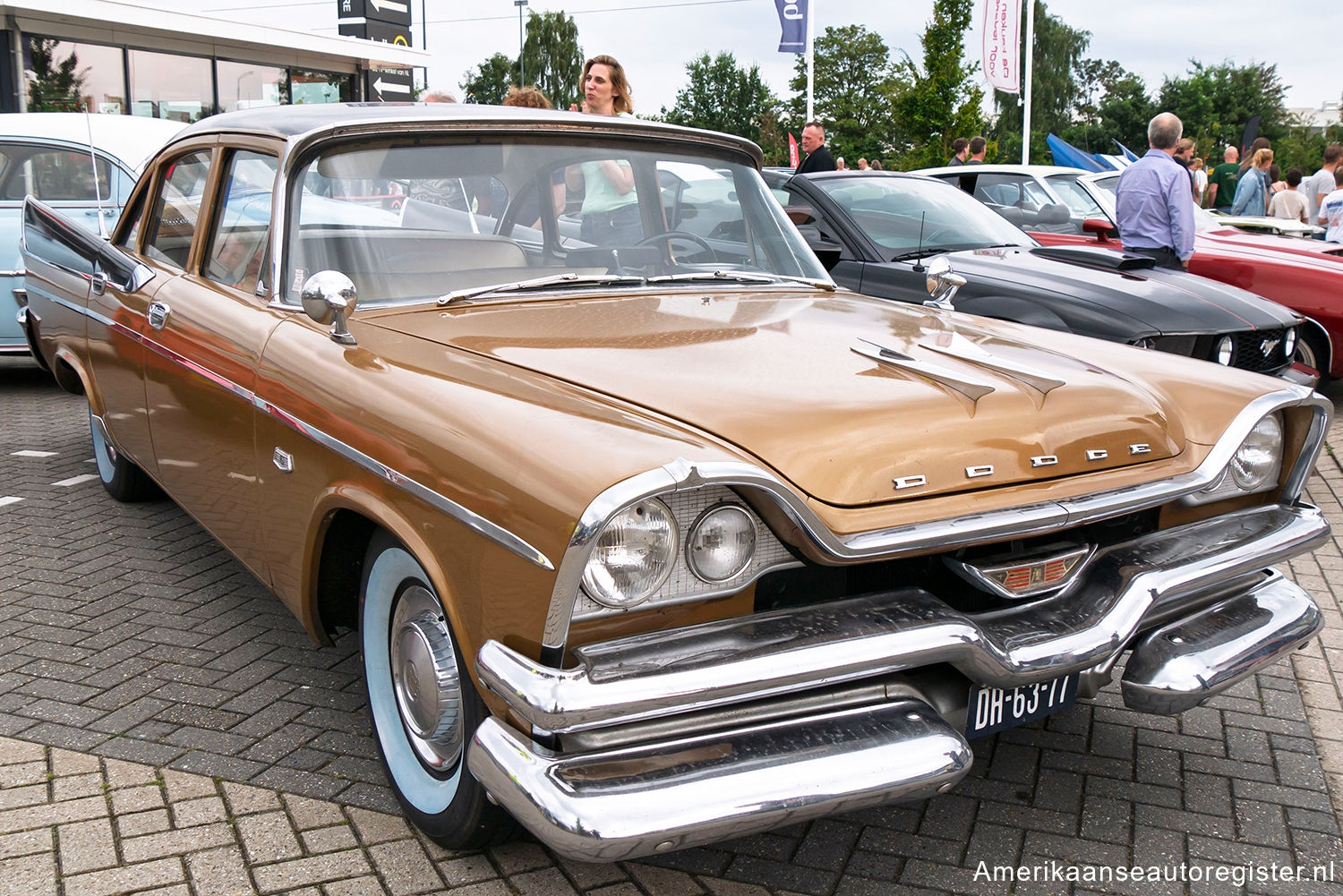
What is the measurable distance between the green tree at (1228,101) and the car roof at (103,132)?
59644 mm

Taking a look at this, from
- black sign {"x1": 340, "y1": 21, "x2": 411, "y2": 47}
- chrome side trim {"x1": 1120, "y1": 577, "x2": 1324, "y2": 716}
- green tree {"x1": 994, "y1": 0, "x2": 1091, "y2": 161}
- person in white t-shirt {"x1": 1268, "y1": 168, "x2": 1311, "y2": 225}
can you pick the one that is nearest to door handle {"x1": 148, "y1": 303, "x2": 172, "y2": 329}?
chrome side trim {"x1": 1120, "y1": 577, "x2": 1324, "y2": 716}

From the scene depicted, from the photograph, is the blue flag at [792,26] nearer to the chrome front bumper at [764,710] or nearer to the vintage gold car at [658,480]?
the vintage gold car at [658,480]

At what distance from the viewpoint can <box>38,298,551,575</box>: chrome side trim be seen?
6.67 feet

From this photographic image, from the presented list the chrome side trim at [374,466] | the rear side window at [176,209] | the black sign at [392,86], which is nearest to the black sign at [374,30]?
the black sign at [392,86]

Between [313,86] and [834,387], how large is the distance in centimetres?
2068

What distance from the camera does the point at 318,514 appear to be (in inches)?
108

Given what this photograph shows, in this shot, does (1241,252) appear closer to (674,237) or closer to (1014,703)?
(674,237)

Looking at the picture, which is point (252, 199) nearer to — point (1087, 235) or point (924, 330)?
point (924, 330)

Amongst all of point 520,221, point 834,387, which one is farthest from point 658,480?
point 520,221

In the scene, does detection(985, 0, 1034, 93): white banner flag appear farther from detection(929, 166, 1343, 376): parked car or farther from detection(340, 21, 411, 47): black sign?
detection(929, 166, 1343, 376): parked car

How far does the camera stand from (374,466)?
246 cm

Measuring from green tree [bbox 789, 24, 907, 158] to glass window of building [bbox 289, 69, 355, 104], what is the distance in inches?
1837

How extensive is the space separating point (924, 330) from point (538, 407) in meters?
1.33

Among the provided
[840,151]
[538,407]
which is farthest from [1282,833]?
[840,151]
